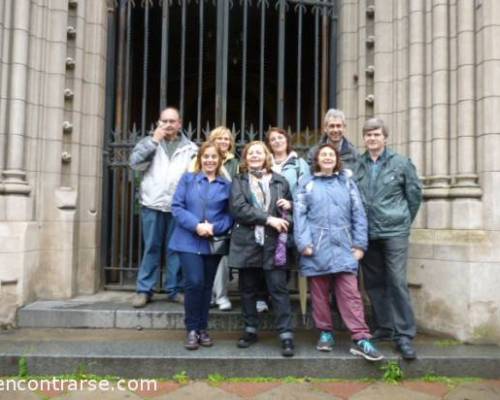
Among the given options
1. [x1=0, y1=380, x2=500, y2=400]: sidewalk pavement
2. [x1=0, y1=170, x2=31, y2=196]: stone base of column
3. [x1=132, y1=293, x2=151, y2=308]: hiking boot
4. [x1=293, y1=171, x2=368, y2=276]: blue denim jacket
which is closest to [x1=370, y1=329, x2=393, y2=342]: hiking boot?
[x1=0, y1=380, x2=500, y2=400]: sidewalk pavement

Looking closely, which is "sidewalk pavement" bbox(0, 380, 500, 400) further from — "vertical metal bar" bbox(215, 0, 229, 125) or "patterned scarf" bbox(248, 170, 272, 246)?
"vertical metal bar" bbox(215, 0, 229, 125)

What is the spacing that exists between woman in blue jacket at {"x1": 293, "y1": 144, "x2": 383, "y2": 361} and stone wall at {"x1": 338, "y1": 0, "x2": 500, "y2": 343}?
107 cm

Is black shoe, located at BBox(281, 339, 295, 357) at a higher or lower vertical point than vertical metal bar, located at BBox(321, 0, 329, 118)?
lower

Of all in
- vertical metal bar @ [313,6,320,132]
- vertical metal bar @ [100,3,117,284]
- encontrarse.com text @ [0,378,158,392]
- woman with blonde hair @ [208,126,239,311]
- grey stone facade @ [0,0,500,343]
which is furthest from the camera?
vertical metal bar @ [313,6,320,132]

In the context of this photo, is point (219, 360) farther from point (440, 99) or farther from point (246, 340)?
point (440, 99)

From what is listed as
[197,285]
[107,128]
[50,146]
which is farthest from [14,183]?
[197,285]

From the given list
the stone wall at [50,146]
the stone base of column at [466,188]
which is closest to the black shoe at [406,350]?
the stone base of column at [466,188]

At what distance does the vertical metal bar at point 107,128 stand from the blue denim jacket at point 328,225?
Answer: 8.54 feet

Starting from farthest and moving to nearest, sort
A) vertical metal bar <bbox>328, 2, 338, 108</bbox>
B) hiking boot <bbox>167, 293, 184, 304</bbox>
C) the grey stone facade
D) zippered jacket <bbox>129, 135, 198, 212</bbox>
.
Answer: vertical metal bar <bbox>328, 2, 338, 108</bbox>, hiking boot <bbox>167, 293, 184, 304</bbox>, zippered jacket <bbox>129, 135, 198, 212</bbox>, the grey stone facade

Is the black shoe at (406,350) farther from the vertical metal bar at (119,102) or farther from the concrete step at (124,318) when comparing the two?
the vertical metal bar at (119,102)

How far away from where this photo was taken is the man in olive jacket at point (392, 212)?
378 cm

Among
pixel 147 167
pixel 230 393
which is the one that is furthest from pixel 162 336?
pixel 147 167

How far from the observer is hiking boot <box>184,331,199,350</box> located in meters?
3.72

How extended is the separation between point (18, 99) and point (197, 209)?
222cm
